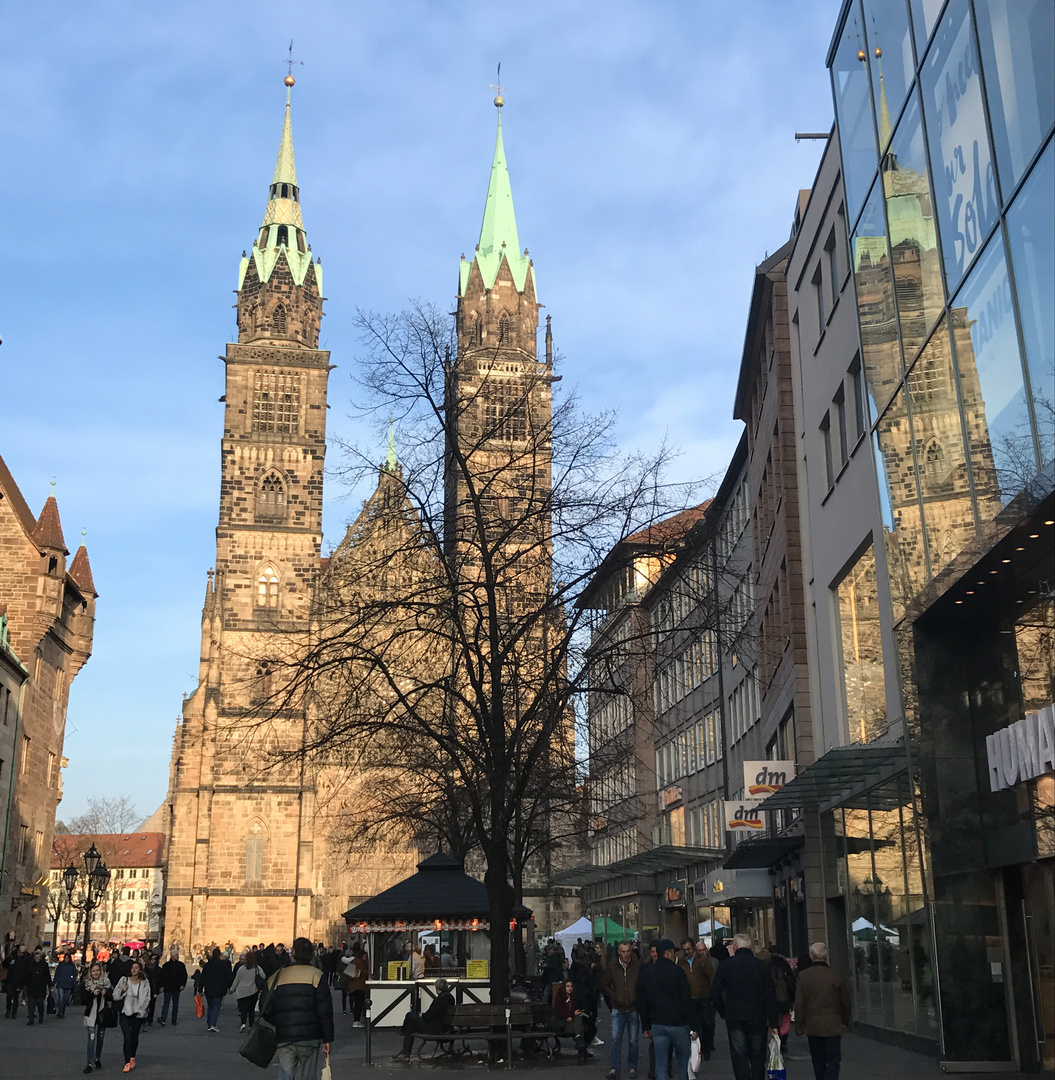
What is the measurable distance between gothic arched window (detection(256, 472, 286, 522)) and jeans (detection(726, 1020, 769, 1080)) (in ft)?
180

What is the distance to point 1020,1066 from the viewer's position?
44.3ft

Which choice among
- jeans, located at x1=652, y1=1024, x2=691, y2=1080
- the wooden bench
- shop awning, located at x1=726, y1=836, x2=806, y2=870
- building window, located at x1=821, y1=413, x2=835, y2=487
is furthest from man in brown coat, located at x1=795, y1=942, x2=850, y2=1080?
shop awning, located at x1=726, y1=836, x2=806, y2=870

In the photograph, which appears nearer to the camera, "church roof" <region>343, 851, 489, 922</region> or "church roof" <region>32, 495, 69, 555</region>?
"church roof" <region>343, 851, 489, 922</region>

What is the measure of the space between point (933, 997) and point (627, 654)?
219 inches

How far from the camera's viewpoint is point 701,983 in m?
15.9

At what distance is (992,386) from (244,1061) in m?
12.6

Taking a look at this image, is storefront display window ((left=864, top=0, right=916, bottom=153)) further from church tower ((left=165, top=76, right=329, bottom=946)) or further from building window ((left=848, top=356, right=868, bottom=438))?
church tower ((left=165, top=76, right=329, bottom=946))

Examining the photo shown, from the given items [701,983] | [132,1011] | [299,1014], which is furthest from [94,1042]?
[299,1014]

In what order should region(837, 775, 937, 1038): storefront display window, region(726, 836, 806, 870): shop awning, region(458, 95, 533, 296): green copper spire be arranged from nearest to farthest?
1. region(837, 775, 937, 1038): storefront display window
2. region(726, 836, 806, 870): shop awning
3. region(458, 95, 533, 296): green copper spire

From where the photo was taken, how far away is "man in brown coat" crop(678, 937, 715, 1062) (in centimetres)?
1589

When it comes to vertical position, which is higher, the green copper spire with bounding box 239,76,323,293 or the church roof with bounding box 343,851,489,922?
the green copper spire with bounding box 239,76,323,293

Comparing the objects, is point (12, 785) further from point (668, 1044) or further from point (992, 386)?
point (992, 386)

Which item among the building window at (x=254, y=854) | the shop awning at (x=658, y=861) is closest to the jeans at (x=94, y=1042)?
the shop awning at (x=658, y=861)

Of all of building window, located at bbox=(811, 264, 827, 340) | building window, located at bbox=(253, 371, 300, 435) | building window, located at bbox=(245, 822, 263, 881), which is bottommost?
building window, located at bbox=(245, 822, 263, 881)
